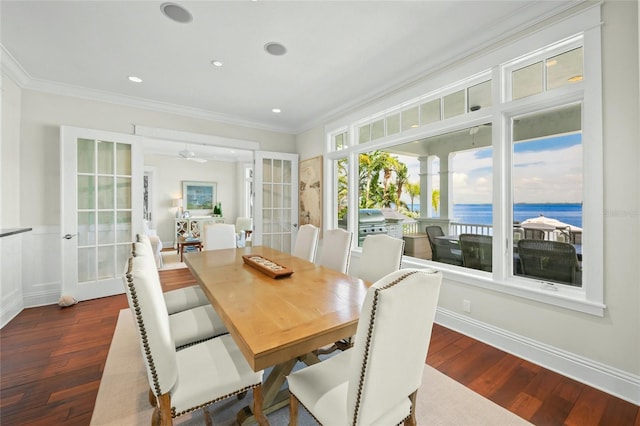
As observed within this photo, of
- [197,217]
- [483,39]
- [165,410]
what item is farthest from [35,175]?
[483,39]

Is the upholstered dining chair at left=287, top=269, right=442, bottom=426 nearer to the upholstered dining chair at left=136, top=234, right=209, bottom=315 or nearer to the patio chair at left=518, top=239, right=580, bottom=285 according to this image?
the upholstered dining chair at left=136, top=234, right=209, bottom=315

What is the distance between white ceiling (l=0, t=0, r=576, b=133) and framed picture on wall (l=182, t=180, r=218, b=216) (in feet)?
14.6

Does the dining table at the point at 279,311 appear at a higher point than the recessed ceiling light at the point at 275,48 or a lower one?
lower

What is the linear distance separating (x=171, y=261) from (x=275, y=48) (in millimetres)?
5142

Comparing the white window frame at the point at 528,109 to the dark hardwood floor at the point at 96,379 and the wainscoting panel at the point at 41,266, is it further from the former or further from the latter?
the wainscoting panel at the point at 41,266

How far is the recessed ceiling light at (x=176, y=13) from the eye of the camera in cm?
205

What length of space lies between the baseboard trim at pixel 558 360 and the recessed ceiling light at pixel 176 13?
3574mm

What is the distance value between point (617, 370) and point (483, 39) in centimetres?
269

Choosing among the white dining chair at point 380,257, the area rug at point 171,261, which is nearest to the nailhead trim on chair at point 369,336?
the white dining chair at point 380,257

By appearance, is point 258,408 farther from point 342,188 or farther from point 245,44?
point 342,188

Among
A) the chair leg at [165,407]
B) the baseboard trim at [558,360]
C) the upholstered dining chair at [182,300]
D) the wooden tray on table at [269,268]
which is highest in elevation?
the wooden tray on table at [269,268]

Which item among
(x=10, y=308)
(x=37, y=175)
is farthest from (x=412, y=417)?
(x=37, y=175)

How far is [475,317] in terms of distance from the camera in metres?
2.56

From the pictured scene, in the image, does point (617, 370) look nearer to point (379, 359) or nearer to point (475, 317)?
point (475, 317)
